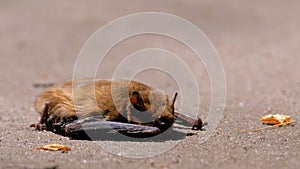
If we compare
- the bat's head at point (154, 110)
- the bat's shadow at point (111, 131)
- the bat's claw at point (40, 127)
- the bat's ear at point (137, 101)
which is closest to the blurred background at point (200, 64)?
the bat's claw at point (40, 127)

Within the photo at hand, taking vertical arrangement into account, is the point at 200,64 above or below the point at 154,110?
above

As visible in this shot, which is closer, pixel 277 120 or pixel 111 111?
pixel 111 111

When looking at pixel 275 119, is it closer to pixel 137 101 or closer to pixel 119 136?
pixel 137 101

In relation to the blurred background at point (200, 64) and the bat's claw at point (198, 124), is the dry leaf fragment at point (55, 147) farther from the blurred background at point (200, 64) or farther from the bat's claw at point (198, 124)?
the bat's claw at point (198, 124)

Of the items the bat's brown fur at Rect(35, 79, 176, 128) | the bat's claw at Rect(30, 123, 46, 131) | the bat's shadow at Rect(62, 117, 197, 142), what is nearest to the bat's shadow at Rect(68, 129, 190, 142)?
the bat's shadow at Rect(62, 117, 197, 142)

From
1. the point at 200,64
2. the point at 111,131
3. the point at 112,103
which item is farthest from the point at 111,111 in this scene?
the point at 200,64

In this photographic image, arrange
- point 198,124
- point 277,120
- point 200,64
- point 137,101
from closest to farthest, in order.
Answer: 1. point 137,101
2. point 198,124
3. point 277,120
4. point 200,64

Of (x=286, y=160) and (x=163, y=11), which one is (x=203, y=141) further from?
(x=163, y=11)
